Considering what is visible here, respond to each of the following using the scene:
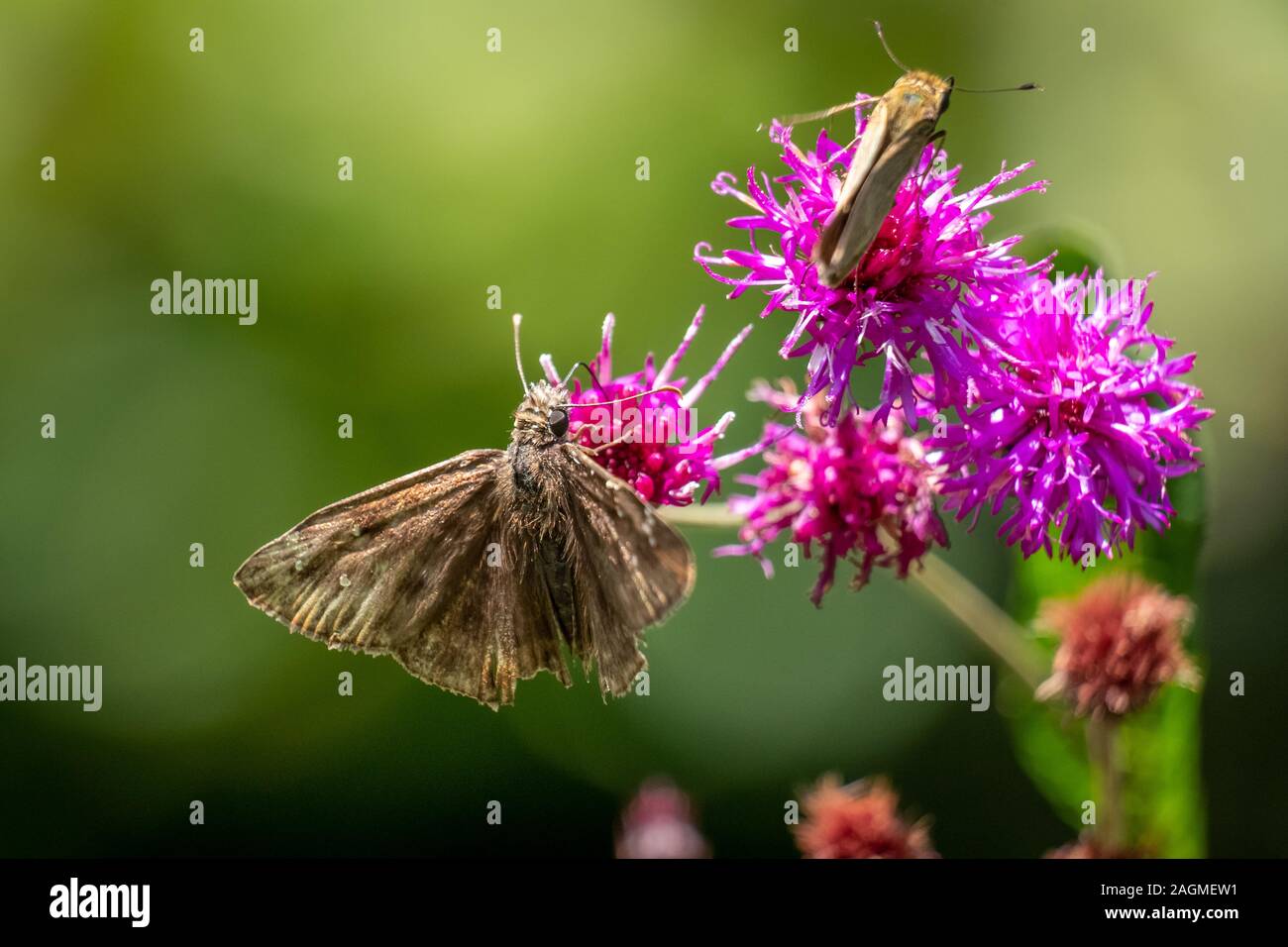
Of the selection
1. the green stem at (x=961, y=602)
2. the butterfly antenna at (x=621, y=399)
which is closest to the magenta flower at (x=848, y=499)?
the green stem at (x=961, y=602)

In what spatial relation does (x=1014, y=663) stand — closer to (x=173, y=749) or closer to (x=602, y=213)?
→ (x=602, y=213)

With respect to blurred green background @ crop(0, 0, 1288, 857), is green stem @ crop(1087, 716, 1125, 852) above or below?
below

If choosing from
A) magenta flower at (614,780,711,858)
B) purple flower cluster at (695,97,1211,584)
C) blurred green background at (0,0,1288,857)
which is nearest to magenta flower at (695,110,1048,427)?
purple flower cluster at (695,97,1211,584)

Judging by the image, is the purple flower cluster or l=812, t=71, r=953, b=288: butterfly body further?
the purple flower cluster

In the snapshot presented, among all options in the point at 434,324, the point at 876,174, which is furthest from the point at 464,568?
the point at 434,324

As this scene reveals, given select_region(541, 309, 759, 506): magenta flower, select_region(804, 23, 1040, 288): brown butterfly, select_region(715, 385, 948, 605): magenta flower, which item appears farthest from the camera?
select_region(541, 309, 759, 506): magenta flower

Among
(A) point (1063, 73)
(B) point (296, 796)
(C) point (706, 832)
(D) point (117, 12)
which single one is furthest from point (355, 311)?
(A) point (1063, 73)

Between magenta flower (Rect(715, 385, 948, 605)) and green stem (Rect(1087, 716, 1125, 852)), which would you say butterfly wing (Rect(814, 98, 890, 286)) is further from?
green stem (Rect(1087, 716, 1125, 852))

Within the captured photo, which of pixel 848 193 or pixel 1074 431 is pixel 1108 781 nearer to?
pixel 1074 431
